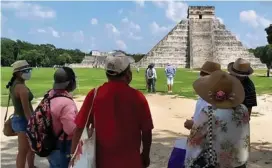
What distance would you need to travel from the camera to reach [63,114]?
4238 mm

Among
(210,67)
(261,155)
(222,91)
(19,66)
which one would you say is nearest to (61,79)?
(19,66)

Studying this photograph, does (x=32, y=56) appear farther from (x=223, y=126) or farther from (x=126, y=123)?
(x=223, y=126)

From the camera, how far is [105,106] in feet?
12.0

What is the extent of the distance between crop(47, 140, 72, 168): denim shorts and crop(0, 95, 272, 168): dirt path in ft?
8.52

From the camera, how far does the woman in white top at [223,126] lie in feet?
10.8

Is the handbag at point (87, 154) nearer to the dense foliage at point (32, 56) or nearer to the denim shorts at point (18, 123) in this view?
the denim shorts at point (18, 123)

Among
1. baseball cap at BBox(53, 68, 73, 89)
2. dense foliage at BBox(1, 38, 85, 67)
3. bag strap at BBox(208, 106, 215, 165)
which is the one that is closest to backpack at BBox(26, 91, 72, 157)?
baseball cap at BBox(53, 68, 73, 89)

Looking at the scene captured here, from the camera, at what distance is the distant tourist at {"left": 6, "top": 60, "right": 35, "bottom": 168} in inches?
215

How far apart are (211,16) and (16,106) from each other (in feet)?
255

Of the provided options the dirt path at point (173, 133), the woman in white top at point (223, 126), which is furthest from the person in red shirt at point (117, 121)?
the dirt path at point (173, 133)

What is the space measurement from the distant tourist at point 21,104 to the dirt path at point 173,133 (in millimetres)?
1342

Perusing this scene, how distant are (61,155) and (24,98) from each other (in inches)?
56.3

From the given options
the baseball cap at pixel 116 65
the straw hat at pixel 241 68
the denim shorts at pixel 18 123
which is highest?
the baseball cap at pixel 116 65

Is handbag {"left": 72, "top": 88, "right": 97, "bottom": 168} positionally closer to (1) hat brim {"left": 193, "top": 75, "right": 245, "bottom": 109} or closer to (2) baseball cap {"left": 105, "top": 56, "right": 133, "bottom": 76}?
(2) baseball cap {"left": 105, "top": 56, "right": 133, "bottom": 76}
